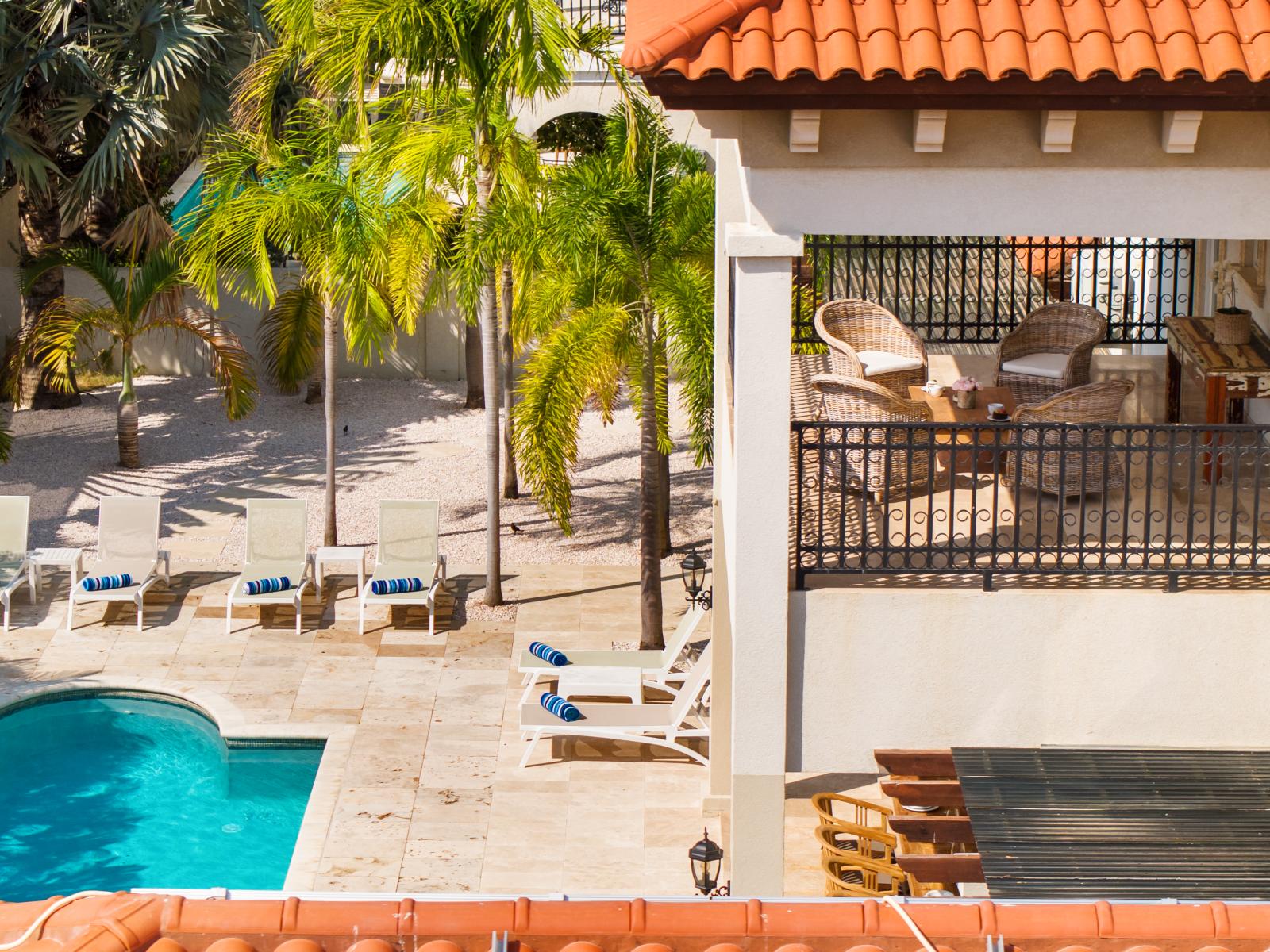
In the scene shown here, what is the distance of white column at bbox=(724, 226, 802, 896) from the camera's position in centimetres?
821

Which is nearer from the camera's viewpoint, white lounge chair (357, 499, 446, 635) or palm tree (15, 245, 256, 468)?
white lounge chair (357, 499, 446, 635)

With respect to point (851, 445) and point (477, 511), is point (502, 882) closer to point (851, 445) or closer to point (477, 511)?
point (851, 445)

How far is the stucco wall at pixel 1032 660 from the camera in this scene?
8.87 meters

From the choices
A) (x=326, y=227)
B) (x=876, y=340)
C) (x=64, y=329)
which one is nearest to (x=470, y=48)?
(x=326, y=227)

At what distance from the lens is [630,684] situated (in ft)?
53.3

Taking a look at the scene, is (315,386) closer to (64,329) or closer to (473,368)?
(473,368)

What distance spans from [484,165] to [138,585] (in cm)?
574

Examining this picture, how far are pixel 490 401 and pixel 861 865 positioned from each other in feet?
26.7

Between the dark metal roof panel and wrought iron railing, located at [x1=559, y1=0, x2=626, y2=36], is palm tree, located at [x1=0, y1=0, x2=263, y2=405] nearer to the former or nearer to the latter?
wrought iron railing, located at [x1=559, y1=0, x2=626, y2=36]

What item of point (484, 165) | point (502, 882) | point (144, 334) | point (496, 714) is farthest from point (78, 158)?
point (502, 882)

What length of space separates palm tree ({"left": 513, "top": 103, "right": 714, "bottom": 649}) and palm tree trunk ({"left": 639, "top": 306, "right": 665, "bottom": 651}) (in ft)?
0.10

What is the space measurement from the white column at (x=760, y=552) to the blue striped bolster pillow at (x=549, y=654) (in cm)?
742

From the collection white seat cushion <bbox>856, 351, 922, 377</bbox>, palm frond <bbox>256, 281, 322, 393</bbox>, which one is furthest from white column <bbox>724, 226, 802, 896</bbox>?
palm frond <bbox>256, 281, 322, 393</bbox>

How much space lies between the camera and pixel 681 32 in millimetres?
7320
